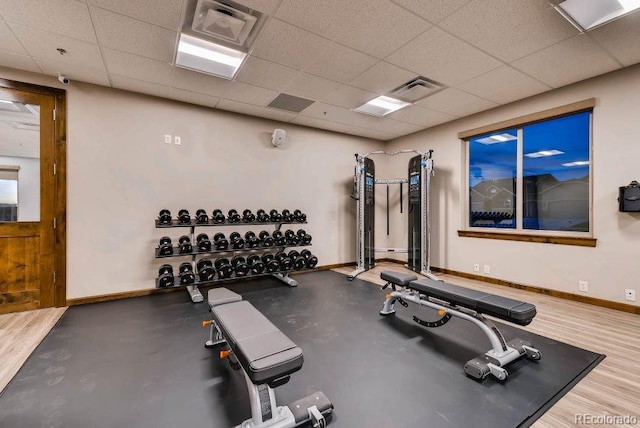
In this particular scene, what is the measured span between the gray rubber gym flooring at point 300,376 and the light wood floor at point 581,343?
0.26 ft

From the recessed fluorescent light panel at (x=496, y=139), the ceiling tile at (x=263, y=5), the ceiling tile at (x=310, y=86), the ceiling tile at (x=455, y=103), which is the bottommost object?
the recessed fluorescent light panel at (x=496, y=139)

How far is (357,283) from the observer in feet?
15.0

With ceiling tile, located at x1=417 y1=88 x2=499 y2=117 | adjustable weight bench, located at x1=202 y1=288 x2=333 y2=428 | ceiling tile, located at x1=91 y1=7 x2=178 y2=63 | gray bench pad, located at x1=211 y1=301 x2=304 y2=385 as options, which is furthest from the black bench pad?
ceiling tile, located at x1=91 y1=7 x2=178 y2=63

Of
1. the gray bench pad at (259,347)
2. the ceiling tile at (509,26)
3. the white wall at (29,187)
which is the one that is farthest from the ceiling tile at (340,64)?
the white wall at (29,187)

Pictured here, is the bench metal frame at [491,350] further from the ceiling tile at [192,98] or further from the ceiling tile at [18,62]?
the ceiling tile at [18,62]

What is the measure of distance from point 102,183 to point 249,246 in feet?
6.60

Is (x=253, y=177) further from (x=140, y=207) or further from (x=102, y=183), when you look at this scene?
(x=102, y=183)

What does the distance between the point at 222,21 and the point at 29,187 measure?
3.02m

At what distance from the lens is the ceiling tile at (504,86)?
10.9 ft

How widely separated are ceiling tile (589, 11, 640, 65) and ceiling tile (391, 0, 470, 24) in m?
1.39

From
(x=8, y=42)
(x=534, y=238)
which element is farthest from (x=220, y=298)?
(x=534, y=238)

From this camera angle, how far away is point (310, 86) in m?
3.66

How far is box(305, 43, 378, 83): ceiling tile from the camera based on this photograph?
9.43ft

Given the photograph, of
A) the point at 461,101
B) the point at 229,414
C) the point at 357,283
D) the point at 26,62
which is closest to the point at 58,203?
the point at 26,62
